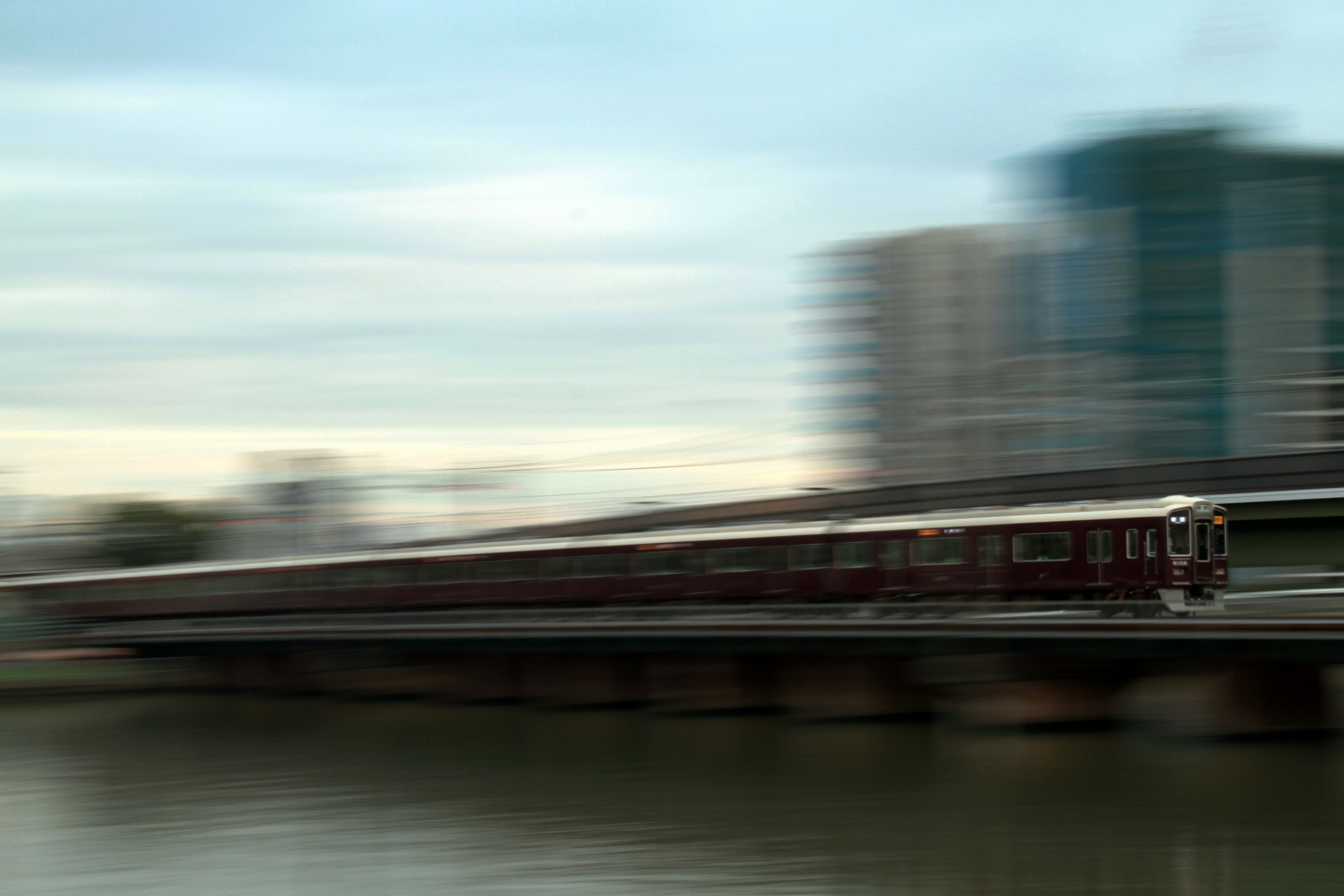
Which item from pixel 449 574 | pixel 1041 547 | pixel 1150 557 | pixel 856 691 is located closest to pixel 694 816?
pixel 856 691

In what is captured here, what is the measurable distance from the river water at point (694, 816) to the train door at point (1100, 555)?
12.2ft

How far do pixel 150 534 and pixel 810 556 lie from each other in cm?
10314

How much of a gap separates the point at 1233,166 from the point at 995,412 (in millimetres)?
25953

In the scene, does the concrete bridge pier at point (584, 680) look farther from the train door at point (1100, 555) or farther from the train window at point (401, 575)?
the train door at point (1100, 555)

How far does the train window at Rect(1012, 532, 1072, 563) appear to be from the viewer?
33.6 m

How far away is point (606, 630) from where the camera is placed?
122 ft

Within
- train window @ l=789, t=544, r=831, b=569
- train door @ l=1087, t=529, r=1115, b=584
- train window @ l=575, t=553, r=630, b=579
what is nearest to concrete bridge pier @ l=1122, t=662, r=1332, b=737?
train door @ l=1087, t=529, r=1115, b=584

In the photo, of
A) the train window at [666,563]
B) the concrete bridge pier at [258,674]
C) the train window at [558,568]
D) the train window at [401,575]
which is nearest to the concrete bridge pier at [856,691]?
the train window at [666,563]

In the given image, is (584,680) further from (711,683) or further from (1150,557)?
(1150,557)

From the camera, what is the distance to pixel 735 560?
4106 cm

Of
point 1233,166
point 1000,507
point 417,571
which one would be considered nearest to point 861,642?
point 1000,507

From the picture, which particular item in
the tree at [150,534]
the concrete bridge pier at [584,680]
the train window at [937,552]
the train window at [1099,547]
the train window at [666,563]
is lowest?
the tree at [150,534]

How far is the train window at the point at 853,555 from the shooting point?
124 ft

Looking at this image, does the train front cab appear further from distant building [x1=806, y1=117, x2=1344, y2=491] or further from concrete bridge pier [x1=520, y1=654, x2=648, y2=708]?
distant building [x1=806, y1=117, x2=1344, y2=491]
